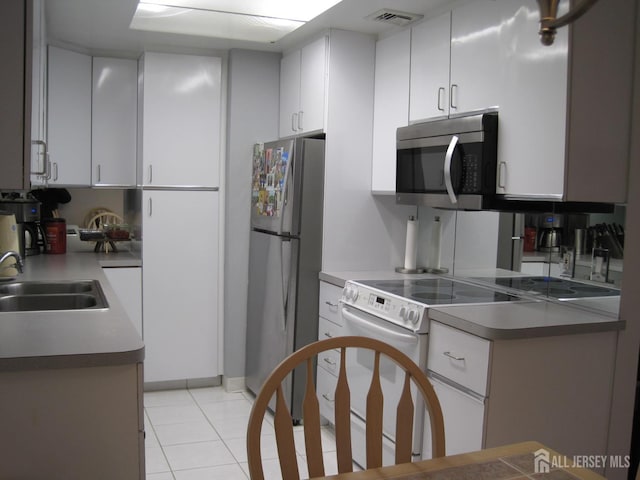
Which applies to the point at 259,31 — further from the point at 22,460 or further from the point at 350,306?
the point at 22,460

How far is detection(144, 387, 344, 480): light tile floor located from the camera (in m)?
3.14

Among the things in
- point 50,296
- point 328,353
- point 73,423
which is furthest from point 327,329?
point 73,423

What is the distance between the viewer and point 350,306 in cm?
321

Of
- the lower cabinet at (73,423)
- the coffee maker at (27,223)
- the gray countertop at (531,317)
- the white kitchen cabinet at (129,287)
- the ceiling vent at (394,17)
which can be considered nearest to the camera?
the lower cabinet at (73,423)

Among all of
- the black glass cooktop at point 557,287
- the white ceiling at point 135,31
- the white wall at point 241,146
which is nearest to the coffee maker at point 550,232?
the black glass cooktop at point 557,287

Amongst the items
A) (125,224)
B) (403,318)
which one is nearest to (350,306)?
(403,318)

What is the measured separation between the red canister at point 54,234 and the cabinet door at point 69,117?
0.26 meters

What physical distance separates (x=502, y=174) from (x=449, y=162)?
0.23m

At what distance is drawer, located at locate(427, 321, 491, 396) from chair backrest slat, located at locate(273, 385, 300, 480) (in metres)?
1.06

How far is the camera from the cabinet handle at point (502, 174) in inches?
104

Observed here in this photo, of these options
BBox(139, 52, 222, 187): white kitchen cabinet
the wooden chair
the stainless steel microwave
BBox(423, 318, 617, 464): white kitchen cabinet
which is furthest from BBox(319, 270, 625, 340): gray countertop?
BBox(139, 52, 222, 187): white kitchen cabinet

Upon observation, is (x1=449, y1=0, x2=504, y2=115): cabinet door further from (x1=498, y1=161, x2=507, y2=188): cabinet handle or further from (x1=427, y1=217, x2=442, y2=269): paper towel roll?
(x1=427, y1=217, x2=442, y2=269): paper towel roll

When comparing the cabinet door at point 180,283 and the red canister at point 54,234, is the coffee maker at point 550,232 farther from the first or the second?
the red canister at point 54,234

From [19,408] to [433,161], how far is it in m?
2.07
